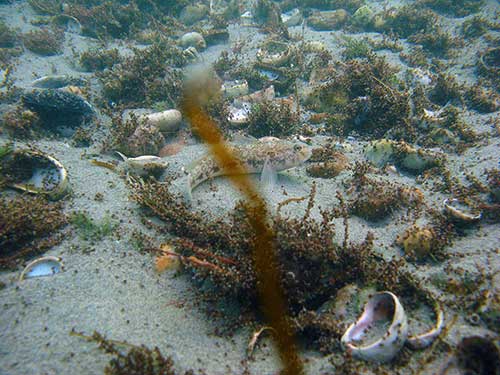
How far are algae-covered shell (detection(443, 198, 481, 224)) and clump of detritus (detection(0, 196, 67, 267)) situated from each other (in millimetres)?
6350

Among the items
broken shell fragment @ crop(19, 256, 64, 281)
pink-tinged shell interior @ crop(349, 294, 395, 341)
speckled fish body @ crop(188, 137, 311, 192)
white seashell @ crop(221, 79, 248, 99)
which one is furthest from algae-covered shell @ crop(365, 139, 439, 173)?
broken shell fragment @ crop(19, 256, 64, 281)

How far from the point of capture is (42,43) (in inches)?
473

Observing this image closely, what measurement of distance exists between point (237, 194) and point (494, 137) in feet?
22.0

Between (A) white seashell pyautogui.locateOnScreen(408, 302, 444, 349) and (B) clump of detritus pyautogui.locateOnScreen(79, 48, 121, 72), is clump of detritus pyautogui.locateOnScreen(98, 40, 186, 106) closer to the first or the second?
(B) clump of detritus pyautogui.locateOnScreen(79, 48, 121, 72)

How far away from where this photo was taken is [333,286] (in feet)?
12.0

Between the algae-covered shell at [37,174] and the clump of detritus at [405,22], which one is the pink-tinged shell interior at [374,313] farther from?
the clump of detritus at [405,22]

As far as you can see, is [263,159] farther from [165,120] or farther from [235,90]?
[235,90]

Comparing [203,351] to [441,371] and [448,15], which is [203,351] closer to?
[441,371]

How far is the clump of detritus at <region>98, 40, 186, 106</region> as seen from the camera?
8.46 metres

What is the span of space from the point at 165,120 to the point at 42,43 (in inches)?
374

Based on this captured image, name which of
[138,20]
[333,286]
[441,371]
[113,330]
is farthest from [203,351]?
[138,20]

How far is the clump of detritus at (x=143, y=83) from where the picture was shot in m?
8.46

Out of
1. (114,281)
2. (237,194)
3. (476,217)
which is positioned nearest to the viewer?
(114,281)

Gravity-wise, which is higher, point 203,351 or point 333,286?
point 333,286
